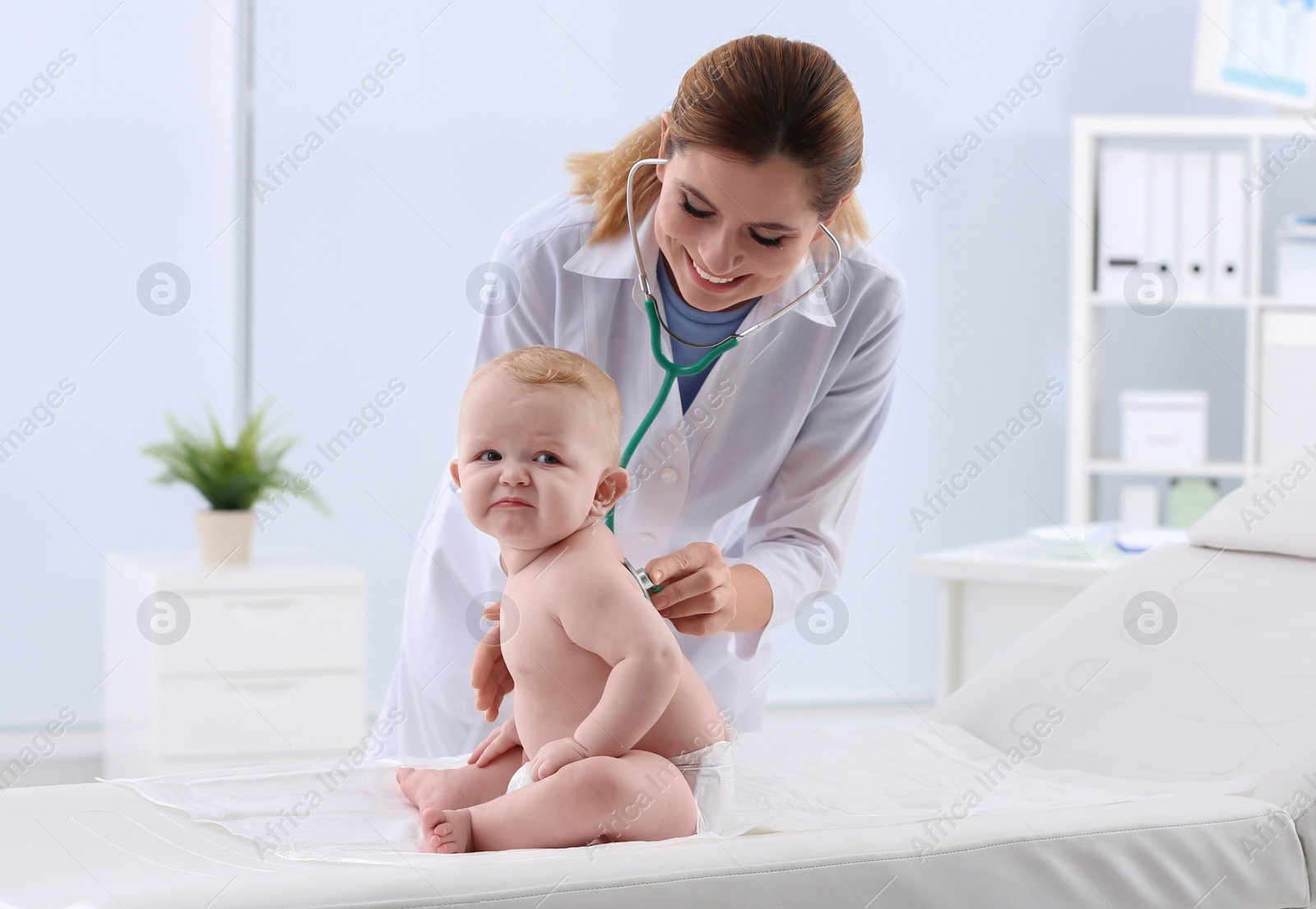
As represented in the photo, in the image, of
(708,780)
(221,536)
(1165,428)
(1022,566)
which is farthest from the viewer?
(1165,428)

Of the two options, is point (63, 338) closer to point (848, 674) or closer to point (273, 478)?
point (273, 478)

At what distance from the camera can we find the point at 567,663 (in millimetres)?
1046

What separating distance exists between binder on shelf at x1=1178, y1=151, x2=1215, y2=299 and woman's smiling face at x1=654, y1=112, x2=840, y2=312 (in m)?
2.18

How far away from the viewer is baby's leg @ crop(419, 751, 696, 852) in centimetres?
96

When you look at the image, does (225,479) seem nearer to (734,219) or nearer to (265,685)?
(265,685)

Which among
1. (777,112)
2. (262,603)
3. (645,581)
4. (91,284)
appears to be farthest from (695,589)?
(91,284)

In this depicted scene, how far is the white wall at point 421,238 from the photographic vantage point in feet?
10.2

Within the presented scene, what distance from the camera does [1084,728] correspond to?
140 cm

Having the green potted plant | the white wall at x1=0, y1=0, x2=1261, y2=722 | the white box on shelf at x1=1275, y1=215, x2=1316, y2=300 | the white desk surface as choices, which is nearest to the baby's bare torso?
the white desk surface

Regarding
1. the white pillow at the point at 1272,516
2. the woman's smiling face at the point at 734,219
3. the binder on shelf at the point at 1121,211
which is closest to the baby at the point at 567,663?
the woman's smiling face at the point at 734,219

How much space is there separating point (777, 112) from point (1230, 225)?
236 centimetres

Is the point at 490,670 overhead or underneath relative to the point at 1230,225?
underneath

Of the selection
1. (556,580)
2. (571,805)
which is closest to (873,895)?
(571,805)

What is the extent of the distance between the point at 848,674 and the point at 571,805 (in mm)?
2820
